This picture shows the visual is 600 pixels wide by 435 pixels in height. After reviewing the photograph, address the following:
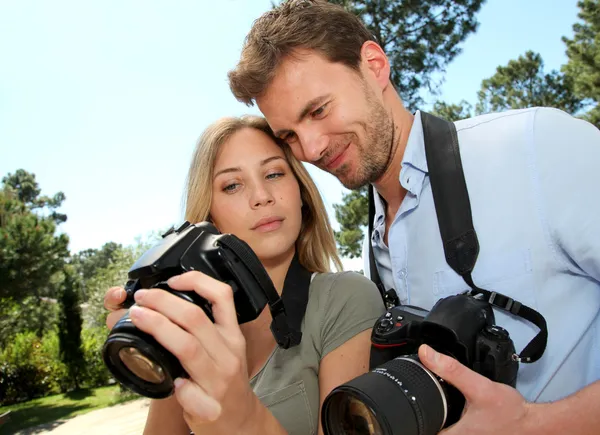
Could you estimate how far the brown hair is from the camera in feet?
6.97

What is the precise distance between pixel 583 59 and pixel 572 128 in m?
21.8

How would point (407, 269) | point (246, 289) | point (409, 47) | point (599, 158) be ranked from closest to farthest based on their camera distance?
point (246, 289)
point (599, 158)
point (407, 269)
point (409, 47)

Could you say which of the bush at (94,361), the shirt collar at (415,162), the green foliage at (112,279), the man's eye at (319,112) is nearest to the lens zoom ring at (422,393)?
the shirt collar at (415,162)

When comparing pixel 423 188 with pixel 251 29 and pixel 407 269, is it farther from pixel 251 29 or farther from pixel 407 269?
pixel 251 29

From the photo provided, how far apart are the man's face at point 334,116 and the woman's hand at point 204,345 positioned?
1.02 meters

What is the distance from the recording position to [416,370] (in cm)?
138

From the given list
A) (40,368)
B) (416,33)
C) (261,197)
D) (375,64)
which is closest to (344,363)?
(261,197)

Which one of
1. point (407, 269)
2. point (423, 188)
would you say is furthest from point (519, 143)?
point (407, 269)

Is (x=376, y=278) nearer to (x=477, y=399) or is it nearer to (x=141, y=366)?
(x=477, y=399)

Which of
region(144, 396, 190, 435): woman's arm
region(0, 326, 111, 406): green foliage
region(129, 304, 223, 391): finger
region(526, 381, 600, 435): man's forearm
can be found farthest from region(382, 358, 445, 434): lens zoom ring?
region(0, 326, 111, 406): green foliage

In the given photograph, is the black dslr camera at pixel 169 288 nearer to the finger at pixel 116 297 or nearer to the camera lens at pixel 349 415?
the finger at pixel 116 297

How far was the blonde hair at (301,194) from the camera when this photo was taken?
2182 mm

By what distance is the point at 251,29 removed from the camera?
7.65ft

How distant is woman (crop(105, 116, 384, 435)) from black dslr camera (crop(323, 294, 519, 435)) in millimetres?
Result: 229
